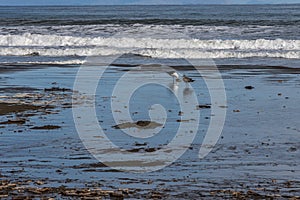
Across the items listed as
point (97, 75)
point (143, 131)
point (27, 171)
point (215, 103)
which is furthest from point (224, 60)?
point (27, 171)

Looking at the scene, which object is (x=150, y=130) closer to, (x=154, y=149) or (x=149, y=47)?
(x=154, y=149)

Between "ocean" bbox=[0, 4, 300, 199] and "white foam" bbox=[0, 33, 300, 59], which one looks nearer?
"ocean" bbox=[0, 4, 300, 199]

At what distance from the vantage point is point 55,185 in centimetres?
648

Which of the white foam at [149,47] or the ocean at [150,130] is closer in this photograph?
the ocean at [150,130]

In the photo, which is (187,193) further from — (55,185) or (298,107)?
(298,107)

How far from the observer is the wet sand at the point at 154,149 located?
6.31m

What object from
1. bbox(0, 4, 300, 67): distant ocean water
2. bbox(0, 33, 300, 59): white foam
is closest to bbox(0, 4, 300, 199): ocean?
bbox(0, 4, 300, 67): distant ocean water

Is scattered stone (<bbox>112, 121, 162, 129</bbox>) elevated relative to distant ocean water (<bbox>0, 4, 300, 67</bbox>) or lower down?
Answer: lower down

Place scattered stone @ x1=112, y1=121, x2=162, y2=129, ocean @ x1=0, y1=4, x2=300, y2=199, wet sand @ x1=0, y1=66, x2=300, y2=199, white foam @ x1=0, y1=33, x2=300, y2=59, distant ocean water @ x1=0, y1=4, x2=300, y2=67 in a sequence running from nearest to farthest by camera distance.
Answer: wet sand @ x1=0, y1=66, x2=300, y2=199 → ocean @ x1=0, y1=4, x2=300, y2=199 → scattered stone @ x1=112, y1=121, x2=162, y2=129 → distant ocean water @ x1=0, y1=4, x2=300, y2=67 → white foam @ x1=0, y1=33, x2=300, y2=59

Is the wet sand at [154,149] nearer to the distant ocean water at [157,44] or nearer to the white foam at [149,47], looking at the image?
the distant ocean water at [157,44]

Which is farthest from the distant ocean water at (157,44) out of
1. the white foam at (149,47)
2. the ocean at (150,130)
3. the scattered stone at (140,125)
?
the scattered stone at (140,125)

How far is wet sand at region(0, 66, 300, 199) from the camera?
20.7 feet

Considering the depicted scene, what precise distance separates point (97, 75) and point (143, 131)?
324 inches

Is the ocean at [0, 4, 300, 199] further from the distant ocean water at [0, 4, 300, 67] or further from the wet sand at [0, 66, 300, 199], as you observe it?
the distant ocean water at [0, 4, 300, 67]
